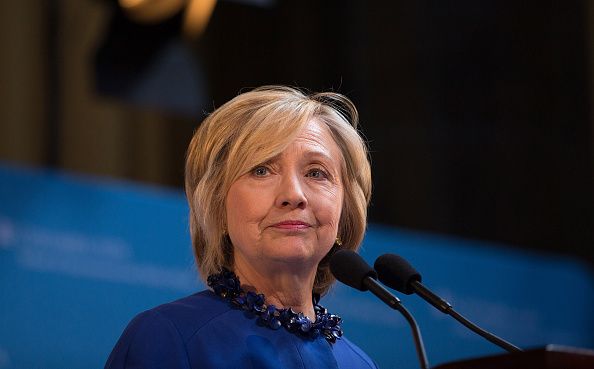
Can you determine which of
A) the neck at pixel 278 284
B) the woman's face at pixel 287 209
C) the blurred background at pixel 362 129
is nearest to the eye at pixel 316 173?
the woman's face at pixel 287 209

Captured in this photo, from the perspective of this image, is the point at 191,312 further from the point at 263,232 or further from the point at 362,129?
the point at 362,129

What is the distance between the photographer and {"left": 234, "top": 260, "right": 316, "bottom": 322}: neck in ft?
7.64

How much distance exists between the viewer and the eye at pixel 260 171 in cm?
230

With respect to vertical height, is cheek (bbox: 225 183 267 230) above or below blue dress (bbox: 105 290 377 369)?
above

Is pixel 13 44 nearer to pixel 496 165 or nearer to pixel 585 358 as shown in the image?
pixel 496 165

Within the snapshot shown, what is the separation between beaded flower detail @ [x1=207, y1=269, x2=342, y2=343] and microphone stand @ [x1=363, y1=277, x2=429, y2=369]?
262 mm

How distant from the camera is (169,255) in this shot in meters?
4.25

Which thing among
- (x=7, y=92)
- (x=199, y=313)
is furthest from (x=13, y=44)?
(x=199, y=313)

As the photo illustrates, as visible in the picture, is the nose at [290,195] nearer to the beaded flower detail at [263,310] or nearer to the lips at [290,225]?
the lips at [290,225]

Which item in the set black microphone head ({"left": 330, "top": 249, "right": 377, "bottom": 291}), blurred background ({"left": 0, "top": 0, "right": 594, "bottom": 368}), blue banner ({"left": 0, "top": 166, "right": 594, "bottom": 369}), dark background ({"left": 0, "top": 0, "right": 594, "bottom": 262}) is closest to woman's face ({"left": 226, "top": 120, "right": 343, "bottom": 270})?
black microphone head ({"left": 330, "top": 249, "right": 377, "bottom": 291})

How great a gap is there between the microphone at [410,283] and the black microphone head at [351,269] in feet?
0.27

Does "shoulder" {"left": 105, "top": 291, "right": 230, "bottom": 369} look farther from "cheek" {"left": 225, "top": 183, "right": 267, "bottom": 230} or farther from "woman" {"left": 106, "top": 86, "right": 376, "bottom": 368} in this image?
"cheek" {"left": 225, "top": 183, "right": 267, "bottom": 230}

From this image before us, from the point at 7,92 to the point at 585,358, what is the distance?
12.1 ft

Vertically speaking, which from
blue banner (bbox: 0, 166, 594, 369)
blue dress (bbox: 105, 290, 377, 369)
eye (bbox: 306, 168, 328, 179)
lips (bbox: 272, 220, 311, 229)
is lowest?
blue banner (bbox: 0, 166, 594, 369)
